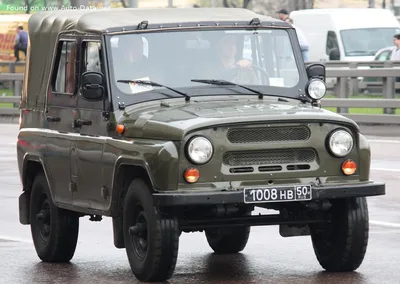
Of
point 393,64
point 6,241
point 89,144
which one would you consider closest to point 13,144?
point 393,64

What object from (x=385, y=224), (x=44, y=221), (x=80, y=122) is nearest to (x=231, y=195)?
(x=80, y=122)

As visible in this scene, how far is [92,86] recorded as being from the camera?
968cm

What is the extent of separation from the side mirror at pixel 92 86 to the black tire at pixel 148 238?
0.80m

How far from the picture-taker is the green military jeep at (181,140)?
8930 millimetres

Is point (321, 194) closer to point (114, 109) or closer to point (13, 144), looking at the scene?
point (114, 109)

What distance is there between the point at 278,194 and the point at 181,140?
71 centimetres

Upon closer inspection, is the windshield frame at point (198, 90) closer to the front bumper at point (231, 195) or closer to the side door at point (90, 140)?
the side door at point (90, 140)

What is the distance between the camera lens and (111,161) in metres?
9.46

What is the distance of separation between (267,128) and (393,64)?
18.0 metres

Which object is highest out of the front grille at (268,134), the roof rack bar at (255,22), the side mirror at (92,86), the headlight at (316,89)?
the roof rack bar at (255,22)

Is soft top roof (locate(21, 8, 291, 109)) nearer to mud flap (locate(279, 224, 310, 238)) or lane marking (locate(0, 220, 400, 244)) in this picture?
lane marking (locate(0, 220, 400, 244))

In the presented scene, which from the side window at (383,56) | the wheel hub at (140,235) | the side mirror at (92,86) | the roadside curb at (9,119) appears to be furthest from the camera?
the side window at (383,56)

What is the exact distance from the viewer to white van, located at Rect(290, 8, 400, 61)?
127 feet

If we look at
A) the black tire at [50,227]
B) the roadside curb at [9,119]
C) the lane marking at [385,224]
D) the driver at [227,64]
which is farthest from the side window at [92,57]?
the roadside curb at [9,119]
